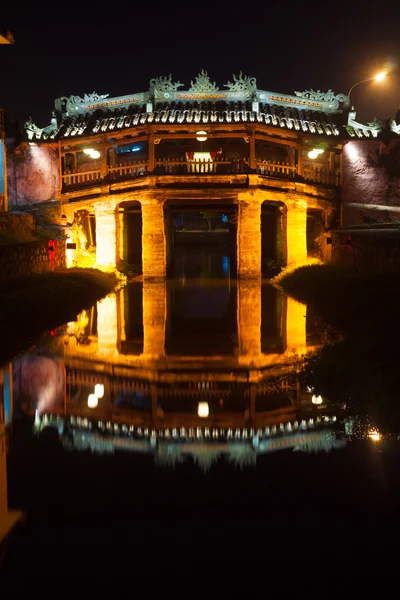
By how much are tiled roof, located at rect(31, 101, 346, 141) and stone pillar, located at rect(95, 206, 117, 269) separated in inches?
163

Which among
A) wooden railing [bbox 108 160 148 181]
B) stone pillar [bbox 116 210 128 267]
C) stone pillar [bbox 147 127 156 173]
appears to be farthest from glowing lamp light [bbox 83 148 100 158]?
stone pillar [bbox 147 127 156 173]

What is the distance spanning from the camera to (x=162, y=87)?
113ft

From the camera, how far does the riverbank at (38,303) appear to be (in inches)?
515

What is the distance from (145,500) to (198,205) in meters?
31.7

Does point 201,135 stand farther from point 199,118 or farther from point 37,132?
point 37,132

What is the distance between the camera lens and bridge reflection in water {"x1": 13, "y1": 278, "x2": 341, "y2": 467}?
7.38 metres

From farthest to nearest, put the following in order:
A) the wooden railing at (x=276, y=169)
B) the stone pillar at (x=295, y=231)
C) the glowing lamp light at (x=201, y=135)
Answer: the stone pillar at (x=295, y=231)
the glowing lamp light at (x=201, y=135)
the wooden railing at (x=276, y=169)

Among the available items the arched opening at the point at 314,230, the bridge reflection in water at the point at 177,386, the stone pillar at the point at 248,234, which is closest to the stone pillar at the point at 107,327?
the bridge reflection in water at the point at 177,386

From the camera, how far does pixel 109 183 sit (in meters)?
32.7

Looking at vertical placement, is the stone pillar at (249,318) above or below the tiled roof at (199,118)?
below

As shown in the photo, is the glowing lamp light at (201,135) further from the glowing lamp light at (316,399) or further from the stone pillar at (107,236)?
the glowing lamp light at (316,399)

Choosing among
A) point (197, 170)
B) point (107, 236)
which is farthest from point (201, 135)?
point (107, 236)

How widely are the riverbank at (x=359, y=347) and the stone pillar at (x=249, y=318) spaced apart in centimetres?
159

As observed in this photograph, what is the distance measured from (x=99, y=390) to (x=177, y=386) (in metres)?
1.18
